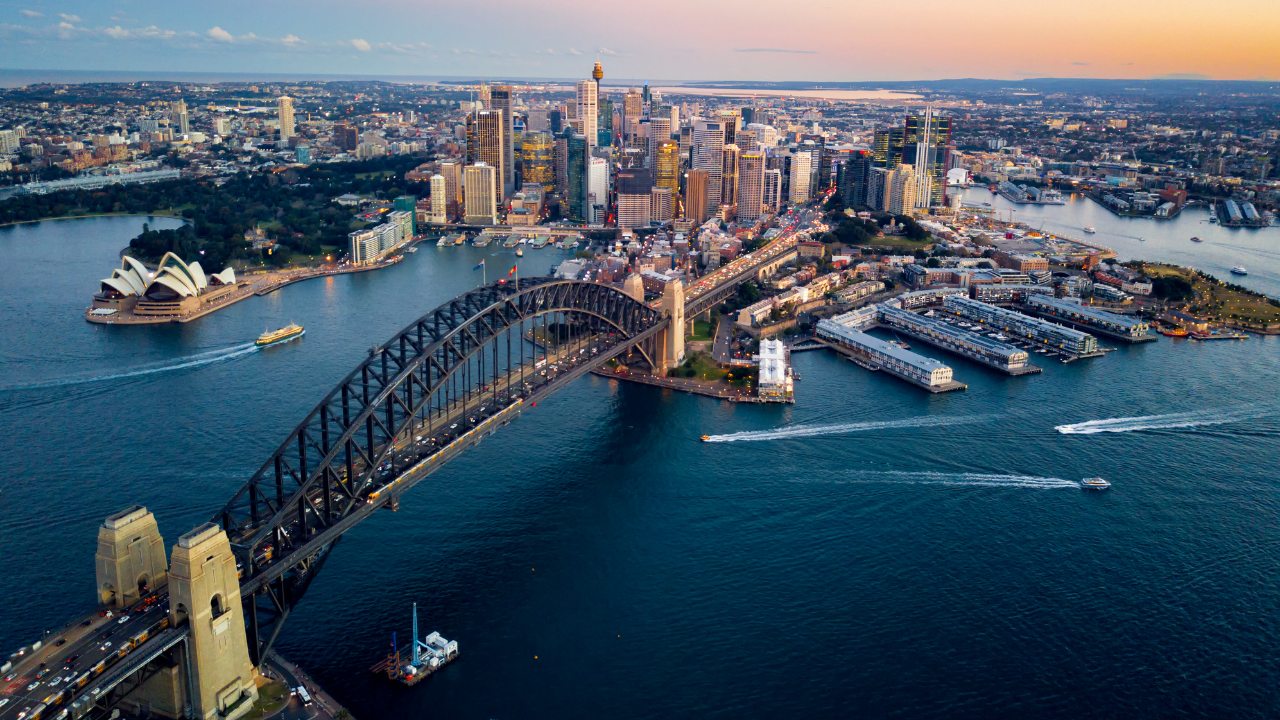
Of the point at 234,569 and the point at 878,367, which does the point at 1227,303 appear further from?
the point at 234,569

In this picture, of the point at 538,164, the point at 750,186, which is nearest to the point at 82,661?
the point at 750,186

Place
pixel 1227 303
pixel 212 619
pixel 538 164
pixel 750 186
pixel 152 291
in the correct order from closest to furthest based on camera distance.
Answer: pixel 212 619 → pixel 152 291 → pixel 1227 303 → pixel 750 186 → pixel 538 164

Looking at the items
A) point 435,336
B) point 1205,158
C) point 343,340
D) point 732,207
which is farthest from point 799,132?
point 435,336

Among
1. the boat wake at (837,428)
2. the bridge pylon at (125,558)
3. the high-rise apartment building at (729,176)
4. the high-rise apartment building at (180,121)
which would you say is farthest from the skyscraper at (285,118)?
the bridge pylon at (125,558)

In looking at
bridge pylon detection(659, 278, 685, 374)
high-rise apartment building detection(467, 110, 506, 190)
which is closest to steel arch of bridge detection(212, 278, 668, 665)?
bridge pylon detection(659, 278, 685, 374)

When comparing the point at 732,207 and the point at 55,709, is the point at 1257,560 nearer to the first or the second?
the point at 55,709

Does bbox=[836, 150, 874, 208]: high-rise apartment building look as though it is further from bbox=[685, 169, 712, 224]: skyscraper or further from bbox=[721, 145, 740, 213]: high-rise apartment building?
bbox=[685, 169, 712, 224]: skyscraper

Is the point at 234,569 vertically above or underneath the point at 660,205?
underneath
